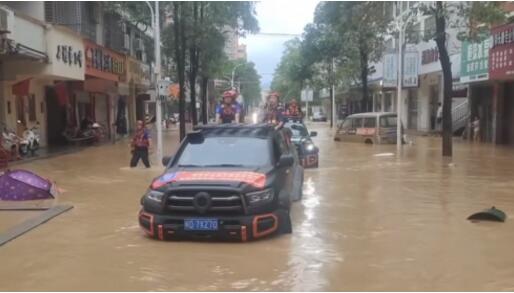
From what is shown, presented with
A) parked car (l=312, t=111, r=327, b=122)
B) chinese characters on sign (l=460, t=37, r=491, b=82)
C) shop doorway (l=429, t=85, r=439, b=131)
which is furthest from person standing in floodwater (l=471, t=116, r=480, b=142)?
parked car (l=312, t=111, r=327, b=122)

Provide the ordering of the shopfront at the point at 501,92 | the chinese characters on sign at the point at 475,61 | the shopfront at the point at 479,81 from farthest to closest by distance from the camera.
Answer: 1. the shopfront at the point at 479,81
2. the chinese characters on sign at the point at 475,61
3. the shopfront at the point at 501,92

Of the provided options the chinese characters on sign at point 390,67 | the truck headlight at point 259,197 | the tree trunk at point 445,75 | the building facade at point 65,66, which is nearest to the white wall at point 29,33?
the building facade at point 65,66

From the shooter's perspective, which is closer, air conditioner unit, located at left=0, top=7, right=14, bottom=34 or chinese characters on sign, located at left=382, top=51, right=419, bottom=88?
air conditioner unit, located at left=0, top=7, right=14, bottom=34

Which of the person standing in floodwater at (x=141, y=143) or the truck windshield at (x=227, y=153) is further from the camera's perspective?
the person standing in floodwater at (x=141, y=143)

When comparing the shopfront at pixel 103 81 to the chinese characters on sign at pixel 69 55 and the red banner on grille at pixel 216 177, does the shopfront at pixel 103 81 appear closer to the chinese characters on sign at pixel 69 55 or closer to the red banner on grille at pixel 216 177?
the chinese characters on sign at pixel 69 55

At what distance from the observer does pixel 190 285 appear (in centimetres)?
621

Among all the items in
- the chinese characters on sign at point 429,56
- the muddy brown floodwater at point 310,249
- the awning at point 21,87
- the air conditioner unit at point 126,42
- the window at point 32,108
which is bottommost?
the muddy brown floodwater at point 310,249

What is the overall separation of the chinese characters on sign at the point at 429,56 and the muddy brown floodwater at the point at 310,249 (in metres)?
22.2

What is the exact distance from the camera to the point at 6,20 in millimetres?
15992

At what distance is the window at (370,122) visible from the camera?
96.3 ft

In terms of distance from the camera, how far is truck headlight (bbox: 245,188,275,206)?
7770 millimetres

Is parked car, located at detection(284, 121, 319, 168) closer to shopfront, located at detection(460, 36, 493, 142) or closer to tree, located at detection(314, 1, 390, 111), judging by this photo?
tree, located at detection(314, 1, 390, 111)

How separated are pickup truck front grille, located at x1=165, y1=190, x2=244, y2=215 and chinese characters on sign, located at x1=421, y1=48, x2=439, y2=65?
29047mm

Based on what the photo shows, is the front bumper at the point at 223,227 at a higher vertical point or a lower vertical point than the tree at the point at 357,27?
lower
